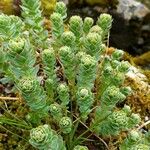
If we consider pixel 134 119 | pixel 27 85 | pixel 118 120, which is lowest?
pixel 134 119

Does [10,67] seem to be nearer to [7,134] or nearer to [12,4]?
[7,134]

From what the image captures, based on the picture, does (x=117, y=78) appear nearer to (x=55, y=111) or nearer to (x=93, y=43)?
(x=93, y=43)

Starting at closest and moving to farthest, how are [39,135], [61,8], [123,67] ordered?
[39,135] → [123,67] → [61,8]

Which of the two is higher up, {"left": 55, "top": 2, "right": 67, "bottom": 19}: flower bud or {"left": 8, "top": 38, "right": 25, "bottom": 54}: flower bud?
{"left": 8, "top": 38, "right": 25, "bottom": 54}: flower bud

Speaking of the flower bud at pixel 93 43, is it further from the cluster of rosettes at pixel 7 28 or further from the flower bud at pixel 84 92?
the cluster of rosettes at pixel 7 28

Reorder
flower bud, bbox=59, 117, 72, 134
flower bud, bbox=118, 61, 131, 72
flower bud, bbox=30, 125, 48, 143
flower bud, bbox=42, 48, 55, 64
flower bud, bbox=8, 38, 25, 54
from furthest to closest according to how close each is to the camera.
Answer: flower bud, bbox=118, 61, 131, 72
flower bud, bbox=42, 48, 55, 64
flower bud, bbox=59, 117, 72, 134
flower bud, bbox=8, 38, 25, 54
flower bud, bbox=30, 125, 48, 143

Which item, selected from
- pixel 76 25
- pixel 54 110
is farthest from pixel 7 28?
pixel 54 110

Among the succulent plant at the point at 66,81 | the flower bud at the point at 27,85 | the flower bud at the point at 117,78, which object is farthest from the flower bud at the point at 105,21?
the flower bud at the point at 27,85

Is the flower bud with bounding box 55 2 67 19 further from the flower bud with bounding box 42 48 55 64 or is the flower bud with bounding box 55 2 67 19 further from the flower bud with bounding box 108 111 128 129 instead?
the flower bud with bounding box 108 111 128 129

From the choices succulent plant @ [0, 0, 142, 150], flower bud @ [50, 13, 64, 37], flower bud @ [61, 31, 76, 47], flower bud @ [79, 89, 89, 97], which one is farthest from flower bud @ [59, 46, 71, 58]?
flower bud @ [50, 13, 64, 37]

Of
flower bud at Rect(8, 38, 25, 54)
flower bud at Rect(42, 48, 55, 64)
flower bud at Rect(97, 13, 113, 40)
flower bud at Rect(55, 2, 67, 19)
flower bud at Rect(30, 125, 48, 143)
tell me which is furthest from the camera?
flower bud at Rect(55, 2, 67, 19)

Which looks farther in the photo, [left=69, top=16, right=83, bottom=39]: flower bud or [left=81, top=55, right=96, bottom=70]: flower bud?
[left=69, top=16, right=83, bottom=39]: flower bud

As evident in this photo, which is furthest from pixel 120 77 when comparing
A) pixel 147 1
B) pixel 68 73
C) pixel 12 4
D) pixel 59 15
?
pixel 147 1
